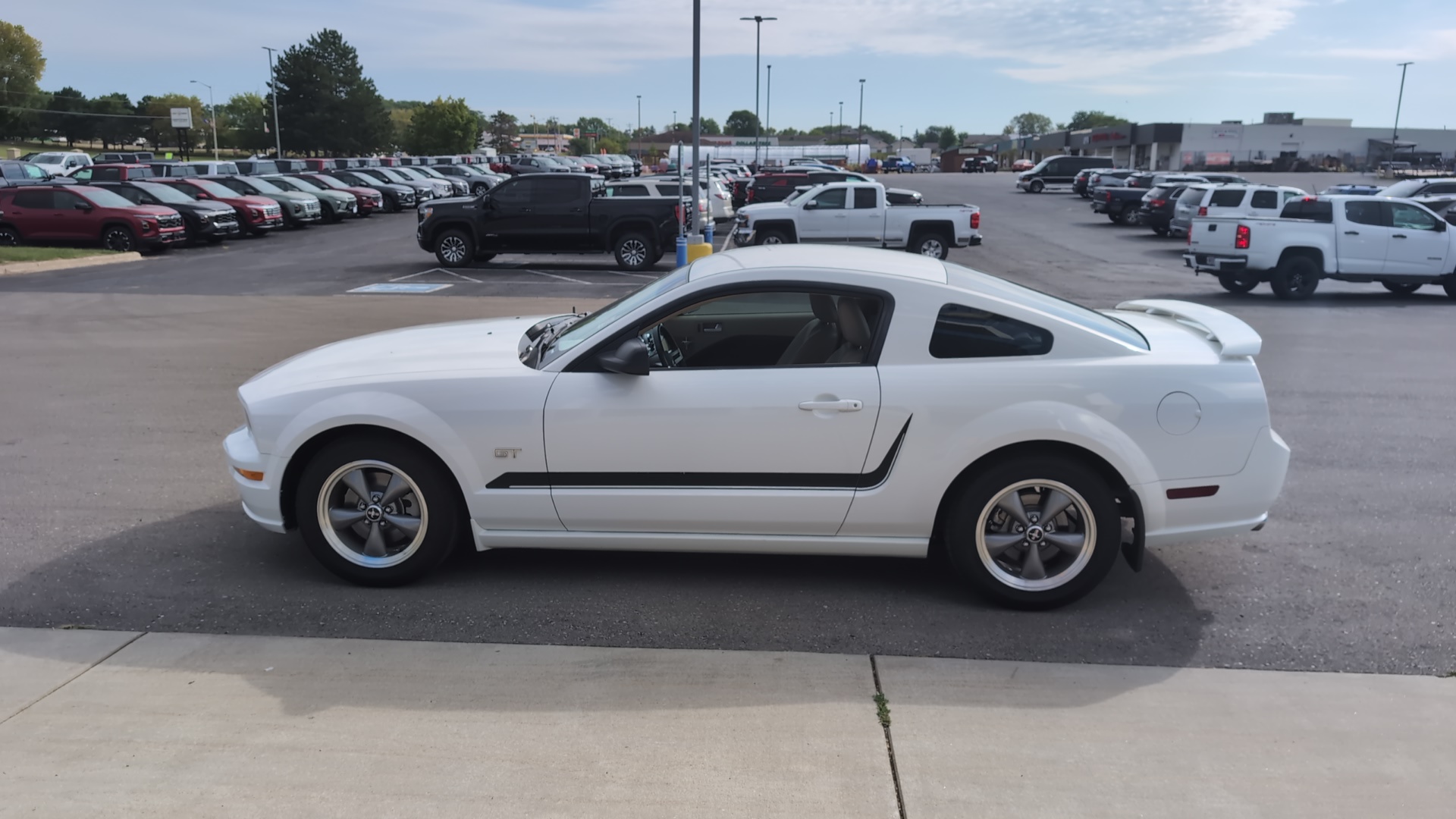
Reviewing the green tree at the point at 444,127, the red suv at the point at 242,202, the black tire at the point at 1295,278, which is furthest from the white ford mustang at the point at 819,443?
the green tree at the point at 444,127

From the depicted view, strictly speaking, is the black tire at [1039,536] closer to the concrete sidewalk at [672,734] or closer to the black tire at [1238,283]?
the concrete sidewalk at [672,734]

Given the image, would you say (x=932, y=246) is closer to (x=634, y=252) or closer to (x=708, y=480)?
(x=634, y=252)

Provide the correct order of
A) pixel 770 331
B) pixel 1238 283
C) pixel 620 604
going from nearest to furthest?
pixel 620 604
pixel 770 331
pixel 1238 283

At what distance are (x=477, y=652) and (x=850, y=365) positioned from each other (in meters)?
1.99

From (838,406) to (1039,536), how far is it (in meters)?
1.07

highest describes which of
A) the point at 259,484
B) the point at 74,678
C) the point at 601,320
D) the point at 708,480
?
the point at 601,320

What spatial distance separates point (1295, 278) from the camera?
57.0ft

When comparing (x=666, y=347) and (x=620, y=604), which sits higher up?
(x=666, y=347)

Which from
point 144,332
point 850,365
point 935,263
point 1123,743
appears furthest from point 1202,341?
point 144,332

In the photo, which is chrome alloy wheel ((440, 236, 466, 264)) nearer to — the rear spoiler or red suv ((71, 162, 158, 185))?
red suv ((71, 162, 158, 185))

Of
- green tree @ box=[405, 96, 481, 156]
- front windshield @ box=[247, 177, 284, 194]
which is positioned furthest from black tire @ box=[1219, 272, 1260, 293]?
green tree @ box=[405, 96, 481, 156]

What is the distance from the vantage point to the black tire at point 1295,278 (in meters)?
17.2

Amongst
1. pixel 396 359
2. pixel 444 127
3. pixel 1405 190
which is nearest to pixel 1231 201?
pixel 1405 190

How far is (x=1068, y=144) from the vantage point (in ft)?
352
